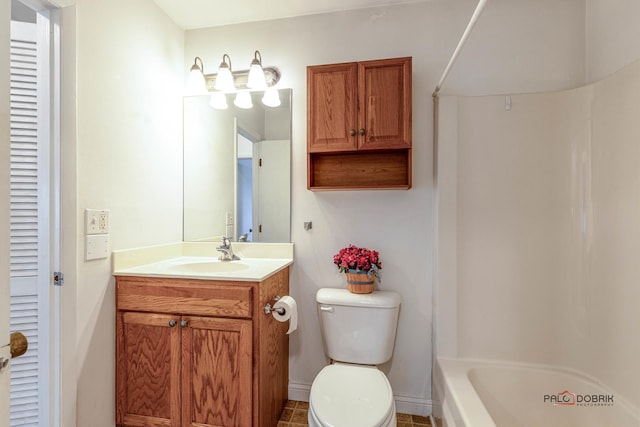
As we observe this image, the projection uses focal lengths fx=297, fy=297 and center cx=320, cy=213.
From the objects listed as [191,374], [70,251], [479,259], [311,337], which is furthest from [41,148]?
[479,259]

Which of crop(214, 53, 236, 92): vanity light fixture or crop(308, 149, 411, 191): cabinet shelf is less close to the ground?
crop(214, 53, 236, 92): vanity light fixture

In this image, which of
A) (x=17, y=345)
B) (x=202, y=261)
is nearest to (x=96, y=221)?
(x=202, y=261)

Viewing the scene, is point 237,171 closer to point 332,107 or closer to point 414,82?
point 332,107

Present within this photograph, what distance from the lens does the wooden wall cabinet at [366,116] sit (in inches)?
61.7

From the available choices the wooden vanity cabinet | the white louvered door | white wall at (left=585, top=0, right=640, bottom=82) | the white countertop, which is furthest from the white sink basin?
white wall at (left=585, top=0, right=640, bottom=82)

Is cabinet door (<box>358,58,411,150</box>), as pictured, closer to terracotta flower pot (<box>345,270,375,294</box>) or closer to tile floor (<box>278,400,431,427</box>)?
terracotta flower pot (<box>345,270,375,294</box>)

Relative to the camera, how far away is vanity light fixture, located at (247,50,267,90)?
5.89 ft

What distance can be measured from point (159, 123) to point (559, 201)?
229 centimetres

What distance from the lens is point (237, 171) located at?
75.5 inches

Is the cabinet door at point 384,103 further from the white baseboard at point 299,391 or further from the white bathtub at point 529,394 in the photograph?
the white baseboard at point 299,391

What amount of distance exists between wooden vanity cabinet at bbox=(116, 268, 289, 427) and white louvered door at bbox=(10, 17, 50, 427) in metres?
0.30

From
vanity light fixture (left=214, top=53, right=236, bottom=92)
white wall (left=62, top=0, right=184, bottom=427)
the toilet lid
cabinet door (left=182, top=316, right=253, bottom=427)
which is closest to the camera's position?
the toilet lid

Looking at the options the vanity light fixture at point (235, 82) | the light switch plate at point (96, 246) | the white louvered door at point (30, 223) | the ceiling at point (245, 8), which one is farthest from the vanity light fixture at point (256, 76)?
the light switch plate at point (96, 246)

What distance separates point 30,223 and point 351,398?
148 centimetres
